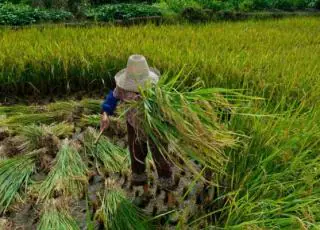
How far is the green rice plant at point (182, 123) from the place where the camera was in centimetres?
153

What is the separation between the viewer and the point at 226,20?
5.40 m

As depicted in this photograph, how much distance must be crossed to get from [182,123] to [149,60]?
151 centimetres

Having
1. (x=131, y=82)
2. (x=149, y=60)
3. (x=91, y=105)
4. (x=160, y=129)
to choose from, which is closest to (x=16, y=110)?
(x=91, y=105)

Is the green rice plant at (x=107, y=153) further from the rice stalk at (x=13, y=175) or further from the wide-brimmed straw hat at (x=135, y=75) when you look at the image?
the wide-brimmed straw hat at (x=135, y=75)

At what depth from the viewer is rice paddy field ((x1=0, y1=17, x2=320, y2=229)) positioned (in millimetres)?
1651

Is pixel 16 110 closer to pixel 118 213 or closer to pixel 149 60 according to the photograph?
pixel 149 60

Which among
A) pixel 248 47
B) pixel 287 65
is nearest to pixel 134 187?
pixel 287 65

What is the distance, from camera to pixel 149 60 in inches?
117

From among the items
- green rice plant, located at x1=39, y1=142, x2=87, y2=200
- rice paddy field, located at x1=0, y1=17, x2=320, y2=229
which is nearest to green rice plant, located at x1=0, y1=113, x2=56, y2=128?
rice paddy field, located at x1=0, y1=17, x2=320, y2=229

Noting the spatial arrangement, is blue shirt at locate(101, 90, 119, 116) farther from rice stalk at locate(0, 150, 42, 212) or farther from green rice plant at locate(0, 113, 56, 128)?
green rice plant at locate(0, 113, 56, 128)

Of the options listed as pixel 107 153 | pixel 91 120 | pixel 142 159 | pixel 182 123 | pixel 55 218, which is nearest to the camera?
pixel 182 123

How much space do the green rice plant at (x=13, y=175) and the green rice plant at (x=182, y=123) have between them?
0.64 m

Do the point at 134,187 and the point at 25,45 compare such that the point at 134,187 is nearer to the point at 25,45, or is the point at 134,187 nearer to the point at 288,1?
the point at 25,45

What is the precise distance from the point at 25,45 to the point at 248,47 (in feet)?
5.16
